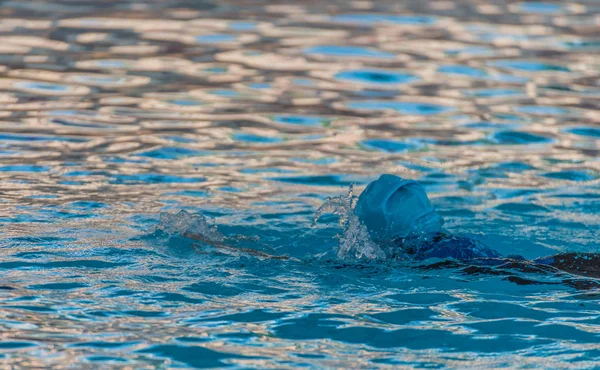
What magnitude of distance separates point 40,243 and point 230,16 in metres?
7.84

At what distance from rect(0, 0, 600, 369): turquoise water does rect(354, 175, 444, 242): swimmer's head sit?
0.17m

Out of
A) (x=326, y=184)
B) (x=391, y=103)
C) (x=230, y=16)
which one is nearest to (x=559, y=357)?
(x=326, y=184)

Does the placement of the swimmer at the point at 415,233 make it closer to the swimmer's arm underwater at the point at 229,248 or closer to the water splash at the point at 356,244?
the water splash at the point at 356,244

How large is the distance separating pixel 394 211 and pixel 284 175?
2297 millimetres

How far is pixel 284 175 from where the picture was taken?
7.72 m

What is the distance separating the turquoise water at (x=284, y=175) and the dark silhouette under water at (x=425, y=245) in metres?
0.03

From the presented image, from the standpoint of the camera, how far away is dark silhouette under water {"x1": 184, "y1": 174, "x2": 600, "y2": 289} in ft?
16.8

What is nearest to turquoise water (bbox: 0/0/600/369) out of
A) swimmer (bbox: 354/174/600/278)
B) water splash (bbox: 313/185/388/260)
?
water splash (bbox: 313/185/388/260)

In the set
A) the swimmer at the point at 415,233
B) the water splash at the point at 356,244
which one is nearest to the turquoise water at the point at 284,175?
the water splash at the point at 356,244

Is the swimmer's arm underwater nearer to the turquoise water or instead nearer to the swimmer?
the turquoise water

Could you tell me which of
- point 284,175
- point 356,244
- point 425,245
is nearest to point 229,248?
point 356,244

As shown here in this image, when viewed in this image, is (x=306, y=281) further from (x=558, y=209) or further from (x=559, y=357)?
(x=558, y=209)

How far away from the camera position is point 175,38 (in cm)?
1183

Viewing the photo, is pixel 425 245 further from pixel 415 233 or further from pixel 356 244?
pixel 356 244
